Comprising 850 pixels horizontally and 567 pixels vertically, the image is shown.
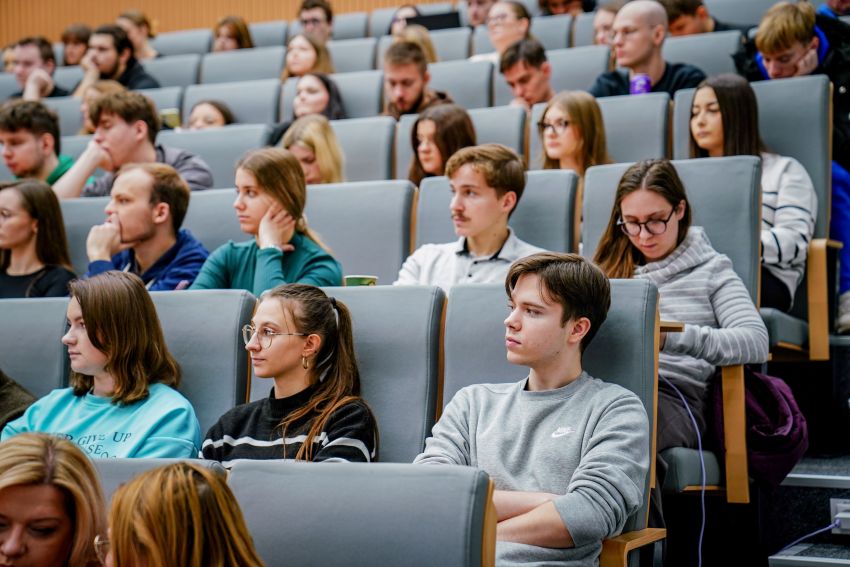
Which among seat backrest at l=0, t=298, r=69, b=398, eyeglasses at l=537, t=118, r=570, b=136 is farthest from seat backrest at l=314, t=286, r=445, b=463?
eyeglasses at l=537, t=118, r=570, b=136

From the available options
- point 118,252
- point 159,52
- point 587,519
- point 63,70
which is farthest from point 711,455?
point 159,52

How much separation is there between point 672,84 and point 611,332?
39.7 inches

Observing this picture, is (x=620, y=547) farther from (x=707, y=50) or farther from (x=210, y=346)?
(x=707, y=50)

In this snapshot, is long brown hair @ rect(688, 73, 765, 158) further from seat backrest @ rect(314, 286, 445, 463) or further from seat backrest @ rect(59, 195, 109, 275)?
seat backrest @ rect(59, 195, 109, 275)

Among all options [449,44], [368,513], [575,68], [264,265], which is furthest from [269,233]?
[449,44]

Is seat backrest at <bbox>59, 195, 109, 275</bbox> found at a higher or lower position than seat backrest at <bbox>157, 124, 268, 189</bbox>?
lower

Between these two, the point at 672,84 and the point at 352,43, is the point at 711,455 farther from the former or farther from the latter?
the point at 352,43

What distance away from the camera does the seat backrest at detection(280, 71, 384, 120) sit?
7.16 ft

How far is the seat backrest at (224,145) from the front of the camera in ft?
6.25

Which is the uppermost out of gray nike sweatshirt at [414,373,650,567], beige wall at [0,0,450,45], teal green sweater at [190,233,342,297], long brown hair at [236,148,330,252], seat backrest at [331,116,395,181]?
beige wall at [0,0,450,45]

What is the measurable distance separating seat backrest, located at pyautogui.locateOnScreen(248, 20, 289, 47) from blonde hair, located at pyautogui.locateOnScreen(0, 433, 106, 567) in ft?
7.99

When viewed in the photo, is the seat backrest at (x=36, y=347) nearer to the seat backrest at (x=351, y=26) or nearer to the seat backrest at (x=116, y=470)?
the seat backrest at (x=116, y=470)

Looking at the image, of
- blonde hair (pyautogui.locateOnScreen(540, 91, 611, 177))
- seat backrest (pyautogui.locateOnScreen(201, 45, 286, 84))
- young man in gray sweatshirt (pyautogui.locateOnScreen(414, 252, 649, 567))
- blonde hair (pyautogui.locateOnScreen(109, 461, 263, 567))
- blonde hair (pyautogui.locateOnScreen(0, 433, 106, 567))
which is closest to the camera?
blonde hair (pyautogui.locateOnScreen(109, 461, 263, 567))

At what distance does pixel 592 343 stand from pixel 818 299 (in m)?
0.51
